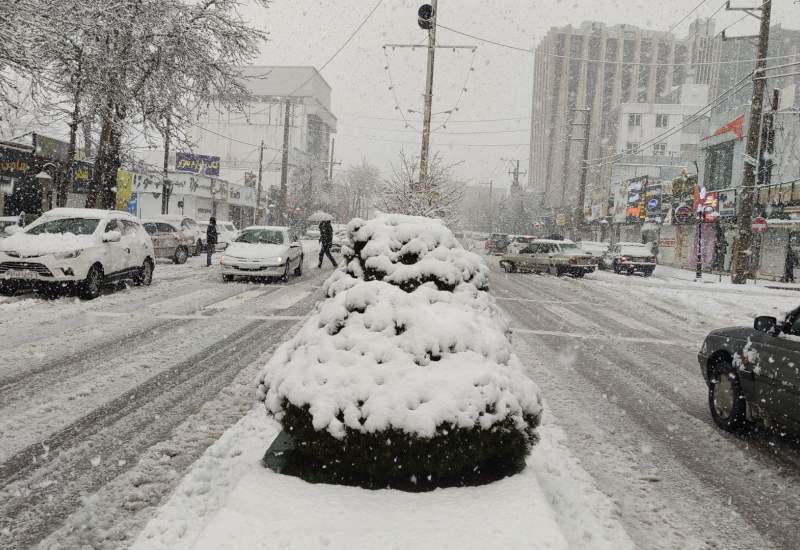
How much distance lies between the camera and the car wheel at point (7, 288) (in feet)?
37.2

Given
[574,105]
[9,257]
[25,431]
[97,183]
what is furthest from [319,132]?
[25,431]

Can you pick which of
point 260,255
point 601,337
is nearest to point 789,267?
point 601,337

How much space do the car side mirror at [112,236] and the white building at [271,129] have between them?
76149 mm

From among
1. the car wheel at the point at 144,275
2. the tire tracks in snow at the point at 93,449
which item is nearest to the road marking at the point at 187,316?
the tire tracks in snow at the point at 93,449

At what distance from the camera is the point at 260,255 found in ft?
52.6

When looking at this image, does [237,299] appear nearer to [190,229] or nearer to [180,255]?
[180,255]

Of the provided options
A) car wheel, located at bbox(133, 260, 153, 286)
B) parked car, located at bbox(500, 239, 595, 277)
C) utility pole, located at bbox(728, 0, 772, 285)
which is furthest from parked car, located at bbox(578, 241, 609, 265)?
car wheel, located at bbox(133, 260, 153, 286)

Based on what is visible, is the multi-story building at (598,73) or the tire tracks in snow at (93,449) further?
the multi-story building at (598,73)

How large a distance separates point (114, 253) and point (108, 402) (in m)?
8.66

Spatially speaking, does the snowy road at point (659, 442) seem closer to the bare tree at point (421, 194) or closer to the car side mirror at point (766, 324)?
the car side mirror at point (766, 324)

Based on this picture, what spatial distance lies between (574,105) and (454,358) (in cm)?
15001

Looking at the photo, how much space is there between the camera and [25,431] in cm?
443

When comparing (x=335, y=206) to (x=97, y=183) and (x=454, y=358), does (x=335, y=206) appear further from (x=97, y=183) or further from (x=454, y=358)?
(x=454, y=358)

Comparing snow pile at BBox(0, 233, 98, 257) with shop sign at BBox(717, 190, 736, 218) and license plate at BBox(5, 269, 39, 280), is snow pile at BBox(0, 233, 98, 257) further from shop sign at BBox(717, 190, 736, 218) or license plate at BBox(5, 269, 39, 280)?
shop sign at BBox(717, 190, 736, 218)
